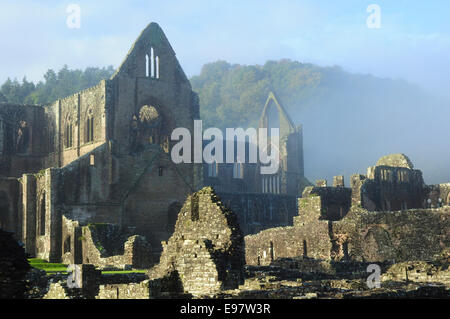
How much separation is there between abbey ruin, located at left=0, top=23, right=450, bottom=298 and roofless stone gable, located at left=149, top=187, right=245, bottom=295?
48 mm

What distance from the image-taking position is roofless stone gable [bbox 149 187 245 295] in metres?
19.2

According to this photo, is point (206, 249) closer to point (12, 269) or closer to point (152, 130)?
point (12, 269)

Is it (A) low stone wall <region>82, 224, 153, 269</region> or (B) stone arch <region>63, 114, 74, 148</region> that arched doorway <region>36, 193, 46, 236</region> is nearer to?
(A) low stone wall <region>82, 224, 153, 269</region>

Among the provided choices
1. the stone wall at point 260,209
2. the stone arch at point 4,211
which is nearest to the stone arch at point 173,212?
the stone arch at point 4,211

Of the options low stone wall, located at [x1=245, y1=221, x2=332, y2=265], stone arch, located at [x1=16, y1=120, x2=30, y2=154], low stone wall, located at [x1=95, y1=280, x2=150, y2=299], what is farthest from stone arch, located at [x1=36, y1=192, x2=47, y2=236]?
low stone wall, located at [x1=95, y1=280, x2=150, y2=299]

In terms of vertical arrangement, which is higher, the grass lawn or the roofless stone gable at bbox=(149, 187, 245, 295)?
the roofless stone gable at bbox=(149, 187, 245, 295)

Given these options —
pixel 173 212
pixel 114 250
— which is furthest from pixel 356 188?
pixel 114 250

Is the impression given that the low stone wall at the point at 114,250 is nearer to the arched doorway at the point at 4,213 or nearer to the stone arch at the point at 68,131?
the arched doorway at the point at 4,213

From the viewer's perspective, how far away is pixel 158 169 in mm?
53344

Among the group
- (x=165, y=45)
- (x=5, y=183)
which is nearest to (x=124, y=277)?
(x=5, y=183)

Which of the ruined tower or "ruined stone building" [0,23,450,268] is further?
the ruined tower

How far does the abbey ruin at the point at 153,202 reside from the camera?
112ft
